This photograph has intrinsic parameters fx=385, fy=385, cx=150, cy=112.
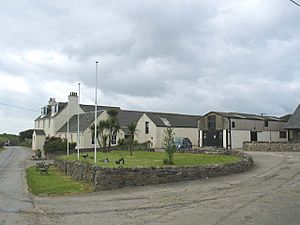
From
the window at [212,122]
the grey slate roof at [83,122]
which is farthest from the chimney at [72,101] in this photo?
the window at [212,122]

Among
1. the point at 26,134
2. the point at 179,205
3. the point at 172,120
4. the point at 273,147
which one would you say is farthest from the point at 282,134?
the point at 26,134

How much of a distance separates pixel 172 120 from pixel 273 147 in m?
24.2

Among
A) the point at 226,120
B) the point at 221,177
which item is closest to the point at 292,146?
the point at 226,120

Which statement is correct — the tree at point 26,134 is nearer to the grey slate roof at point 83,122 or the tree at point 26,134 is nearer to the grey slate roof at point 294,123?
the grey slate roof at point 83,122

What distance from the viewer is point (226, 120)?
171ft

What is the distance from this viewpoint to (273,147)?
42.2m

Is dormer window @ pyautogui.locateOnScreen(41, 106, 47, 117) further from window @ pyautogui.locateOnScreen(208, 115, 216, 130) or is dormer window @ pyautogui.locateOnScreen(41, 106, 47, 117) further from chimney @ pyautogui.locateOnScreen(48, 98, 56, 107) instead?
window @ pyautogui.locateOnScreen(208, 115, 216, 130)

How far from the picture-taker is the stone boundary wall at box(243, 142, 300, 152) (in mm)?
40656

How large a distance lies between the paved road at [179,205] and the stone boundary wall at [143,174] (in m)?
0.70

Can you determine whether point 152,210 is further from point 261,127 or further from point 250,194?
point 261,127

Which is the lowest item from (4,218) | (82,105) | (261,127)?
(4,218)

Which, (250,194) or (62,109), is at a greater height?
(62,109)

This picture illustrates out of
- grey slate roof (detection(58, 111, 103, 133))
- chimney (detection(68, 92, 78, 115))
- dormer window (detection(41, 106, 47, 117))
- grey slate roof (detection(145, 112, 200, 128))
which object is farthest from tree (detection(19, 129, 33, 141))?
grey slate roof (detection(145, 112, 200, 128))

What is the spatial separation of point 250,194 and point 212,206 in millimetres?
2854
